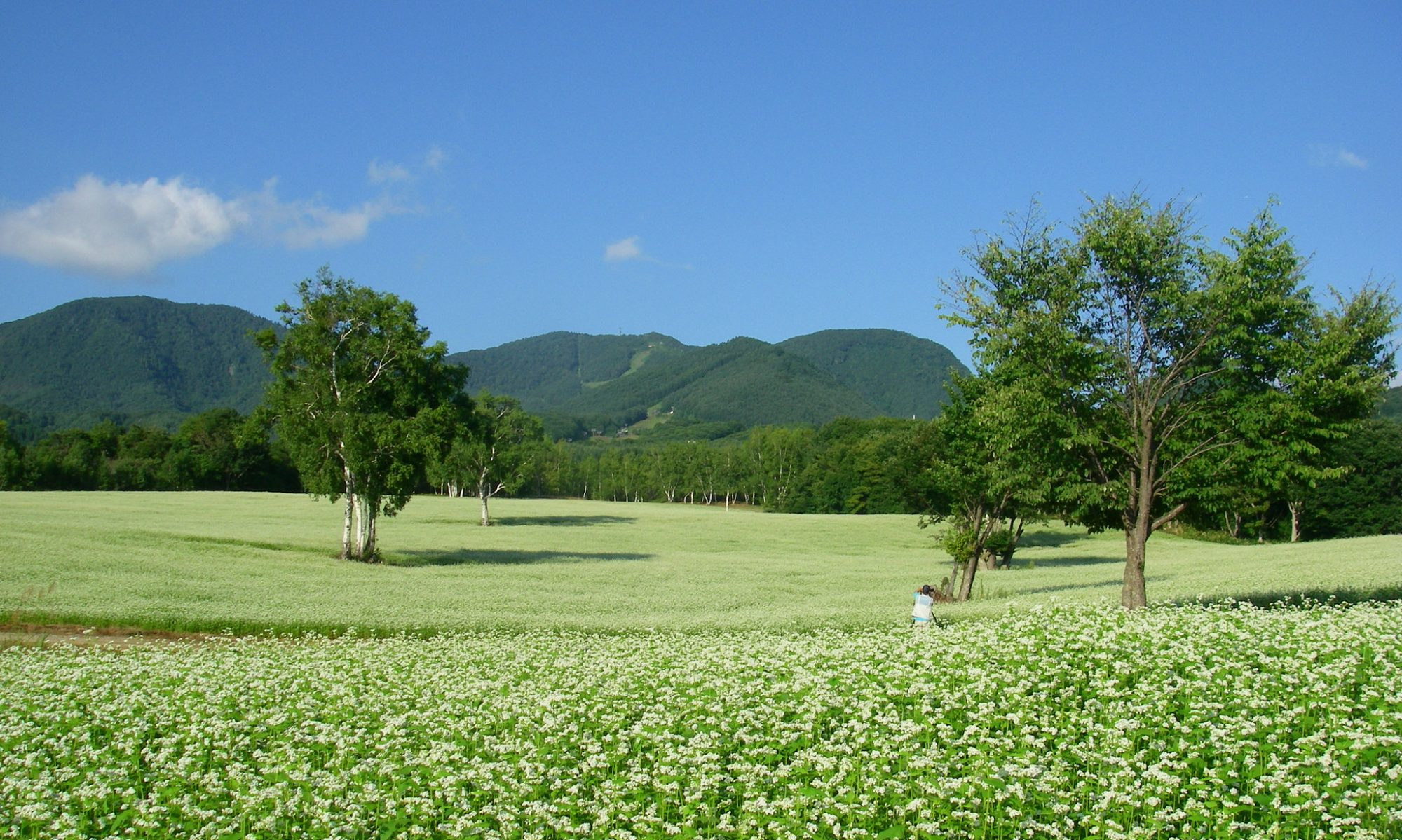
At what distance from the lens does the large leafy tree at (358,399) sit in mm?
37875

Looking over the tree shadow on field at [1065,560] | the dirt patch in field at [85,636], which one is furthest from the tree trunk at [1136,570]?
the tree shadow on field at [1065,560]

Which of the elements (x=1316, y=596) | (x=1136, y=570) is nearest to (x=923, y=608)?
(x=1136, y=570)

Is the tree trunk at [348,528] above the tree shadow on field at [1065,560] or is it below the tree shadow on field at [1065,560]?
above

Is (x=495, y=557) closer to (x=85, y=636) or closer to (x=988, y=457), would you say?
(x=85, y=636)

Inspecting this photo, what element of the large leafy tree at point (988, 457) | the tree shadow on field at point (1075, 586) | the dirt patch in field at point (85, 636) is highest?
the large leafy tree at point (988, 457)

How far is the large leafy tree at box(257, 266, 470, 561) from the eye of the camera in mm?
37875

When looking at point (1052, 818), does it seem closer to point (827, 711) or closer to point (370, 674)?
point (827, 711)

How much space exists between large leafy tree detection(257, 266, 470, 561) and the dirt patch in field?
15653 millimetres

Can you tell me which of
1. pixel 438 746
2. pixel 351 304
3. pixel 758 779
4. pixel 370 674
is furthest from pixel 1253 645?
pixel 351 304

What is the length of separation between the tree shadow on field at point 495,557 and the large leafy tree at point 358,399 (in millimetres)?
2405

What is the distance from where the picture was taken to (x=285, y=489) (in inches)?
4808

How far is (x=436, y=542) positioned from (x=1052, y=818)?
1823 inches

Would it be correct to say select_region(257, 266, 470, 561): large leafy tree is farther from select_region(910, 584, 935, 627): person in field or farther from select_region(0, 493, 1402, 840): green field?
select_region(910, 584, 935, 627): person in field

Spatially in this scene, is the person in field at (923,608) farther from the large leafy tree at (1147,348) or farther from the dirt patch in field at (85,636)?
the dirt patch in field at (85,636)
